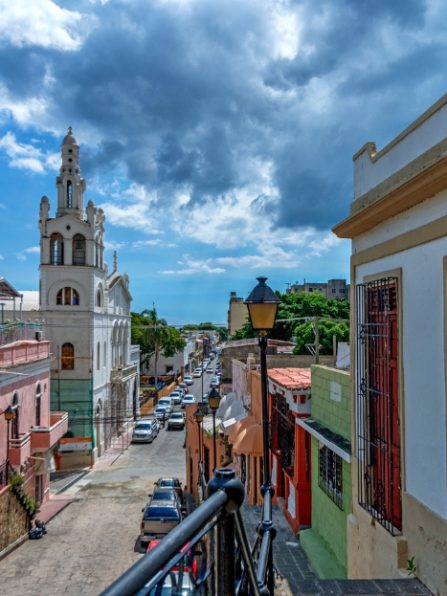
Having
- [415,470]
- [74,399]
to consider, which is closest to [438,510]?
[415,470]

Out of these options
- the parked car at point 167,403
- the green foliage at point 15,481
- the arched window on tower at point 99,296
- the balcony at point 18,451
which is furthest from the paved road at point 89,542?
the parked car at point 167,403

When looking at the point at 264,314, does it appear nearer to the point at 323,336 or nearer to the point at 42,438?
the point at 42,438

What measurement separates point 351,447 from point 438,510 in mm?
2317

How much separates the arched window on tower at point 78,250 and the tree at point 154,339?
20.7 m

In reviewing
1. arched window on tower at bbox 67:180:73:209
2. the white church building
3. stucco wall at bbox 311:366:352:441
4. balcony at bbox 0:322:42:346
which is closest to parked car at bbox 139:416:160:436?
the white church building

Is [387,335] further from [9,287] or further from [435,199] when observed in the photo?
[9,287]

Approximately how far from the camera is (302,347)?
Answer: 96.1ft

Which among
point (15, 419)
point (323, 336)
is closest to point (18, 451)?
point (15, 419)

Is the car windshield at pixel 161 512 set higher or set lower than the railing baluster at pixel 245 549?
lower

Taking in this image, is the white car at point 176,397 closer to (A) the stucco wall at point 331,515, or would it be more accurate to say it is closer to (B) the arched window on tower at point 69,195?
(B) the arched window on tower at point 69,195

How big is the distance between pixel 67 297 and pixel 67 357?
375cm

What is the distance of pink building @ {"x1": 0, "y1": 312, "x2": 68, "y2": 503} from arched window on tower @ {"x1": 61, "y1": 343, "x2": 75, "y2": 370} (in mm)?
6807

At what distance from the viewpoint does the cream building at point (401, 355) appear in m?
4.57

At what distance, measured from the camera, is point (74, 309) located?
100ft
